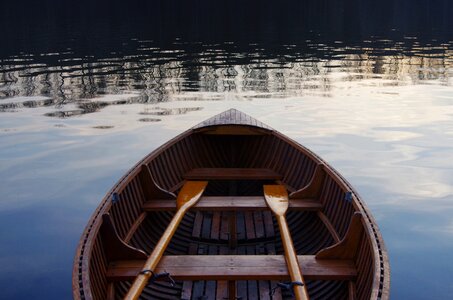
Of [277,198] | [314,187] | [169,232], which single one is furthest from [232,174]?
[169,232]

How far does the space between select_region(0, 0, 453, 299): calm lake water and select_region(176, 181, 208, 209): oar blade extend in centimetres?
313

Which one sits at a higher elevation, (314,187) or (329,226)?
(314,187)

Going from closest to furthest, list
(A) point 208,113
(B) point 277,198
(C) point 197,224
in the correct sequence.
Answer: (B) point 277,198 → (C) point 197,224 → (A) point 208,113

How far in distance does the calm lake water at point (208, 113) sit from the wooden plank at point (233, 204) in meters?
2.70

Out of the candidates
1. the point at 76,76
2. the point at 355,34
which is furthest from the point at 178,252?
the point at 355,34

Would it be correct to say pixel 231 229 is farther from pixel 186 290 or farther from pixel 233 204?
pixel 186 290

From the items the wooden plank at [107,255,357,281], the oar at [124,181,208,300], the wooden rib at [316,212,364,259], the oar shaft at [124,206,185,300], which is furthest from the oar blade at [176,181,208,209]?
the wooden rib at [316,212,364,259]

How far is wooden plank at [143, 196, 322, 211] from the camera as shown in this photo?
374 inches

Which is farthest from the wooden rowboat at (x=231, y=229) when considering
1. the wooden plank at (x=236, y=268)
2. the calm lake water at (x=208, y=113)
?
the calm lake water at (x=208, y=113)

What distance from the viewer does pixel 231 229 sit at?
9.79 meters

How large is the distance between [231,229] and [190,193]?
1142mm

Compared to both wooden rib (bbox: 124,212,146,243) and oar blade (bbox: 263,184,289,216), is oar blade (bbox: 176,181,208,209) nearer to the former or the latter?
wooden rib (bbox: 124,212,146,243)

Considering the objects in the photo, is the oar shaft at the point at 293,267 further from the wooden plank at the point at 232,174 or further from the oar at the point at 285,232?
the wooden plank at the point at 232,174

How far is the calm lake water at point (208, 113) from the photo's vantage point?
12523 mm
